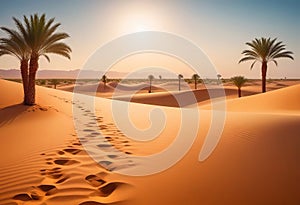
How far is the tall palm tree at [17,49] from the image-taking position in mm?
11328

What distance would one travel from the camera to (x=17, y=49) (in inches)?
451

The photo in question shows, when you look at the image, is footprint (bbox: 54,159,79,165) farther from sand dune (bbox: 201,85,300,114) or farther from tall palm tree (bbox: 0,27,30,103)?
sand dune (bbox: 201,85,300,114)

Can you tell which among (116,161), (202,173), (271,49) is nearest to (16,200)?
(116,161)

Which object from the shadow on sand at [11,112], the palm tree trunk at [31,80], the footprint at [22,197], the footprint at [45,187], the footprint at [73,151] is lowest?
the footprint at [22,197]

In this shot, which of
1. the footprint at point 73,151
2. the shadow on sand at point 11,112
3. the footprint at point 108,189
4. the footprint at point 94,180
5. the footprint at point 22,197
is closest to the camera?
the footprint at point 22,197

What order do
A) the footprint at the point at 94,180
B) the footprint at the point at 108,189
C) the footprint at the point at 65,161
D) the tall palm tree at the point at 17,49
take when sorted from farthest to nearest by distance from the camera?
the tall palm tree at the point at 17,49 → the footprint at the point at 65,161 → the footprint at the point at 94,180 → the footprint at the point at 108,189

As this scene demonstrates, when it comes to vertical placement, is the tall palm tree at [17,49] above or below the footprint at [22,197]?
above

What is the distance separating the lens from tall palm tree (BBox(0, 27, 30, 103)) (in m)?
11.3

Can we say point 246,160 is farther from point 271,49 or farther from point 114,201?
point 271,49

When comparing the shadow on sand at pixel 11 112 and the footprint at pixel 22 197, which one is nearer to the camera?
the footprint at pixel 22 197

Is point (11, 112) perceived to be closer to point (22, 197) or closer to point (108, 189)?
point (22, 197)

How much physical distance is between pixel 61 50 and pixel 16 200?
10517mm

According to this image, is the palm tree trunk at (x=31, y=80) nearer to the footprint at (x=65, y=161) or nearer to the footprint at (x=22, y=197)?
the footprint at (x=65, y=161)

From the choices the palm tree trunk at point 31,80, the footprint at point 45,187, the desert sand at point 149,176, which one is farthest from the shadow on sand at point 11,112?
the footprint at point 45,187
